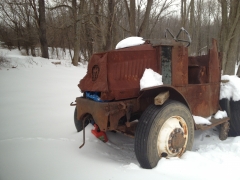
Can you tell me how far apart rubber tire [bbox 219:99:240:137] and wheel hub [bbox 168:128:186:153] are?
1.61m

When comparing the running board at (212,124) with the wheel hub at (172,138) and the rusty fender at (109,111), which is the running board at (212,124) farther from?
the rusty fender at (109,111)

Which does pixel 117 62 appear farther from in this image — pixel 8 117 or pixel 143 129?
pixel 8 117

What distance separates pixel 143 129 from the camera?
2.20 metres

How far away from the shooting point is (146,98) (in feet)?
8.91

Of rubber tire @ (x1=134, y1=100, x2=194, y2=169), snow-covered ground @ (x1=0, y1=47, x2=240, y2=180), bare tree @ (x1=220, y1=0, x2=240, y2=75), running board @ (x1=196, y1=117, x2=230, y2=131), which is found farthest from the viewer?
bare tree @ (x1=220, y1=0, x2=240, y2=75)

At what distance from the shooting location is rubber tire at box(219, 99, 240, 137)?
347 centimetres

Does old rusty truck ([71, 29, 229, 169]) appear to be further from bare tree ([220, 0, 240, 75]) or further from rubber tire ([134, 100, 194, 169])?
bare tree ([220, 0, 240, 75])

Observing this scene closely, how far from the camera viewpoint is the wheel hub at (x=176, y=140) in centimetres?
234

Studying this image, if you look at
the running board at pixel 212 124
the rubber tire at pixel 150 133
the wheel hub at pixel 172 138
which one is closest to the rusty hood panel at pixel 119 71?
the rubber tire at pixel 150 133

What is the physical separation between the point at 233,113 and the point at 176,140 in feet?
5.98

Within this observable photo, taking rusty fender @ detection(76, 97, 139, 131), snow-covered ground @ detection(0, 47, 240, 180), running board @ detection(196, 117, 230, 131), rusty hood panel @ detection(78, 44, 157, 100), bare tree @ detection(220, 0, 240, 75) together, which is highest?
bare tree @ detection(220, 0, 240, 75)

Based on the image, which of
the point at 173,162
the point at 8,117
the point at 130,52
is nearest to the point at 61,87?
the point at 8,117

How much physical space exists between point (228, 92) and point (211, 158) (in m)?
1.51

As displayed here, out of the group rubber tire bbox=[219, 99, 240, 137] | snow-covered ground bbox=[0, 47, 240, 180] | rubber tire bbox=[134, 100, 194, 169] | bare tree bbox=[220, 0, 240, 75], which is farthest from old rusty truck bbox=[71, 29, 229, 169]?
bare tree bbox=[220, 0, 240, 75]
